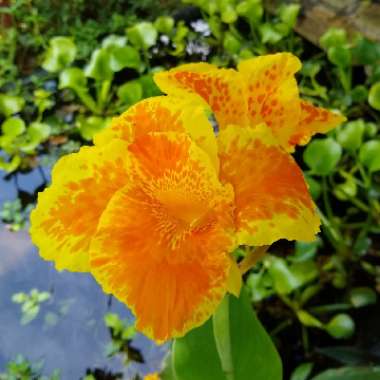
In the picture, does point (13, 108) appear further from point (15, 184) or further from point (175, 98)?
point (175, 98)

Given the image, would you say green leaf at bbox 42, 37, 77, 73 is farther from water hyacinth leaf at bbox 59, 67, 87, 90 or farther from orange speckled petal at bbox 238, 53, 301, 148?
orange speckled petal at bbox 238, 53, 301, 148

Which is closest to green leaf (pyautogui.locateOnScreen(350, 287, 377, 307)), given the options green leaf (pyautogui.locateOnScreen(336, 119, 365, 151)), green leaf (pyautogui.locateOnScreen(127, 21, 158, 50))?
green leaf (pyautogui.locateOnScreen(336, 119, 365, 151))

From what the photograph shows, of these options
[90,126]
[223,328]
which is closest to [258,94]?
[223,328]

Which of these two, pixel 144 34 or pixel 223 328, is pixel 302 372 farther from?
pixel 144 34

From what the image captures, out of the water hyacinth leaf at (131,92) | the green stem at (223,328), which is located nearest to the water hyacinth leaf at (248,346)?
the green stem at (223,328)

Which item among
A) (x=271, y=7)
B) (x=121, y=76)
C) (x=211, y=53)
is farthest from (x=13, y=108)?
(x=271, y=7)

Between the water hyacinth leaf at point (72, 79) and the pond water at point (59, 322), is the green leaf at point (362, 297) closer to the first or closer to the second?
the pond water at point (59, 322)

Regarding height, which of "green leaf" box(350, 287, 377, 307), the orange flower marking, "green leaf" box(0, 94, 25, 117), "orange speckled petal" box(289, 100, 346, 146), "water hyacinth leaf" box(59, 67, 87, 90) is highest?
the orange flower marking
